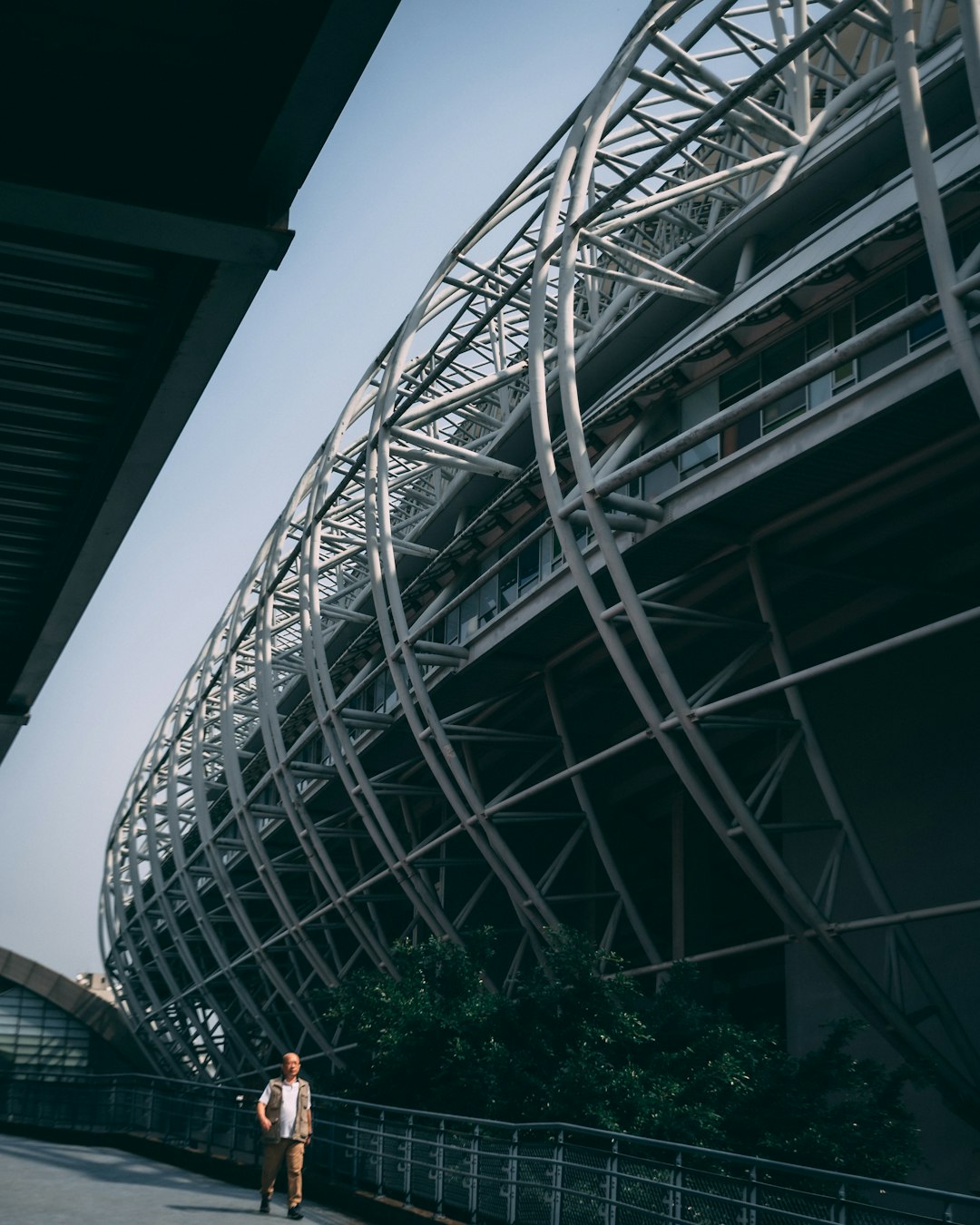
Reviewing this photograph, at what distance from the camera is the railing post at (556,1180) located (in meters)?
11.8

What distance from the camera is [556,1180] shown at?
11961mm

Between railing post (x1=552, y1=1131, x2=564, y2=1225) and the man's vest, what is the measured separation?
263 centimetres

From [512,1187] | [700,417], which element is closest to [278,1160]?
[512,1187]

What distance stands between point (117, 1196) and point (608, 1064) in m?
5.59

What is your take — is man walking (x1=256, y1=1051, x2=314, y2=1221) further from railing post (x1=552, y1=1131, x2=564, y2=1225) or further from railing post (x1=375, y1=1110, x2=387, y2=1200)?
railing post (x1=552, y1=1131, x2=564, y2=1225)

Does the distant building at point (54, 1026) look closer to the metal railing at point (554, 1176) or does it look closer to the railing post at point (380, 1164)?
the metal railing at point (554, 1176)

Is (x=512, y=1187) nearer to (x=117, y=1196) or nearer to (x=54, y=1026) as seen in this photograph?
(x=117, y=1196)

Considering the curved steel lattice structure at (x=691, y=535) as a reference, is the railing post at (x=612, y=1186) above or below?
below

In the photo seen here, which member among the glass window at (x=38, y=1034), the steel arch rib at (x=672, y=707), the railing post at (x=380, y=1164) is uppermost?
the steel arch rib at (x=672, y=707)

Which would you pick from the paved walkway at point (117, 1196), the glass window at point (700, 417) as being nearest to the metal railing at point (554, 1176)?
the paved walkway at point (117, 1196)

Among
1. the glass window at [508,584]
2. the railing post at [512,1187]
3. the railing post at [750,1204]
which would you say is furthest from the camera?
the glass window at [508,584]

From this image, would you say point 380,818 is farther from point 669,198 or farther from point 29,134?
point 29,134

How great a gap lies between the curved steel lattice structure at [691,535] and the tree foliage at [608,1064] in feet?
8.14

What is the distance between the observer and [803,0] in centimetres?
2336
